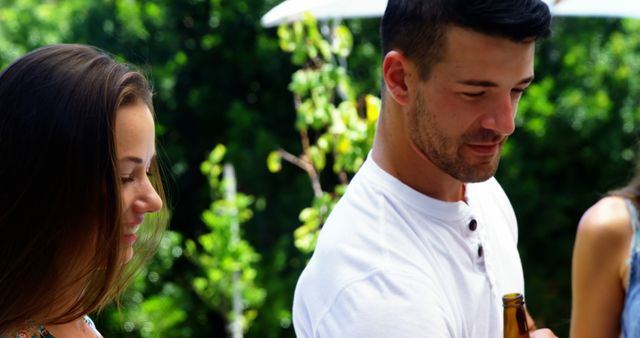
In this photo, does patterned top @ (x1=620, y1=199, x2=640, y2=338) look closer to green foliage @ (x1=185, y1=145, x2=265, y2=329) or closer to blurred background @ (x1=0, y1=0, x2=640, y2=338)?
blurred background @ (x1=0, y1=0, x2=640, y2=338)

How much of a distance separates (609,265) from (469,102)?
3.90 feet

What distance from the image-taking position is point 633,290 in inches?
120

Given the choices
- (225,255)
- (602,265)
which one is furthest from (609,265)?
(225,255)

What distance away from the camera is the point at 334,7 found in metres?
4.21

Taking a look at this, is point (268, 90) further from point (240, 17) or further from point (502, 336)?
point (502, 336)

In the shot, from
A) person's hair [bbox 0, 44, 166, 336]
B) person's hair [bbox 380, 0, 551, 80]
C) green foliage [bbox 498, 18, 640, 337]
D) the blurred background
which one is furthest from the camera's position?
green foliage [bbox 498, 18, 640, 337]

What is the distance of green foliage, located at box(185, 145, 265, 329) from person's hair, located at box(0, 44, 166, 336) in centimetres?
382

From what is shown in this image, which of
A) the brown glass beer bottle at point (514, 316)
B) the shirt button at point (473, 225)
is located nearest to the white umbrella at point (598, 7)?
the shirt button at point (473, 225)

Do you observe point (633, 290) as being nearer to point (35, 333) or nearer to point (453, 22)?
point (453, 22)

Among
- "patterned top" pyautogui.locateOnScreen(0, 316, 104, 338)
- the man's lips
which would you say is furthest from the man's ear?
"patterned top" pyautogui.locateOnScreen(0, 316, 104, 338)

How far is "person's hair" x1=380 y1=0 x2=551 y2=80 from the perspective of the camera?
2096 mm

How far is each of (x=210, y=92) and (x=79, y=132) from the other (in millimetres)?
4656

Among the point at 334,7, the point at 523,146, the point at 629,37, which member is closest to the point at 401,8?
the point at 334,7

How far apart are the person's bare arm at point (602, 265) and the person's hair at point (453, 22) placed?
1067 millimetres
